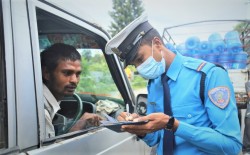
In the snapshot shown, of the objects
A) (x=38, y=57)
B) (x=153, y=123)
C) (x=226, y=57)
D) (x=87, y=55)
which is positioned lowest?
(x=153, y=123)

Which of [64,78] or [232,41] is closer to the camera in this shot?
[64,78]

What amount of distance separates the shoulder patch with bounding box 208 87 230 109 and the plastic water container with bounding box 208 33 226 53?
699cm

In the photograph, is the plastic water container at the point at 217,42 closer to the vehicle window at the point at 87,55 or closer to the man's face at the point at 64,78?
the vehicle window at the point at 87,55

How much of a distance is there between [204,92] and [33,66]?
0.80 meters

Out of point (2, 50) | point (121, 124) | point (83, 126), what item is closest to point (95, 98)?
point (83, 126)

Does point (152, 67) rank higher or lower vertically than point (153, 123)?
higher

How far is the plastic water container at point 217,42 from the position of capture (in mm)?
8141

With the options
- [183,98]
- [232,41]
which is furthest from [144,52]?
[232,41]

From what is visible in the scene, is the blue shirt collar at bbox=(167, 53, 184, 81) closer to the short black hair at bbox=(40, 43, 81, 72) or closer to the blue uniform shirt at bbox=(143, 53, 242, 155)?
the blue uniform shirt at bbox=(143, 53, 242, 155)

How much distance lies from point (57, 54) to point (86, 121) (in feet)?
1.46

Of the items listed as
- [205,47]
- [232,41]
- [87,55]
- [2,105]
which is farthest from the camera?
[205,47]

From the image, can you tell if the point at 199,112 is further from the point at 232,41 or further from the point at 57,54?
the point at 232,41

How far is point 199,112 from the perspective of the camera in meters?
1.51

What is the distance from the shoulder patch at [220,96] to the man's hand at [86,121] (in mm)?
758
